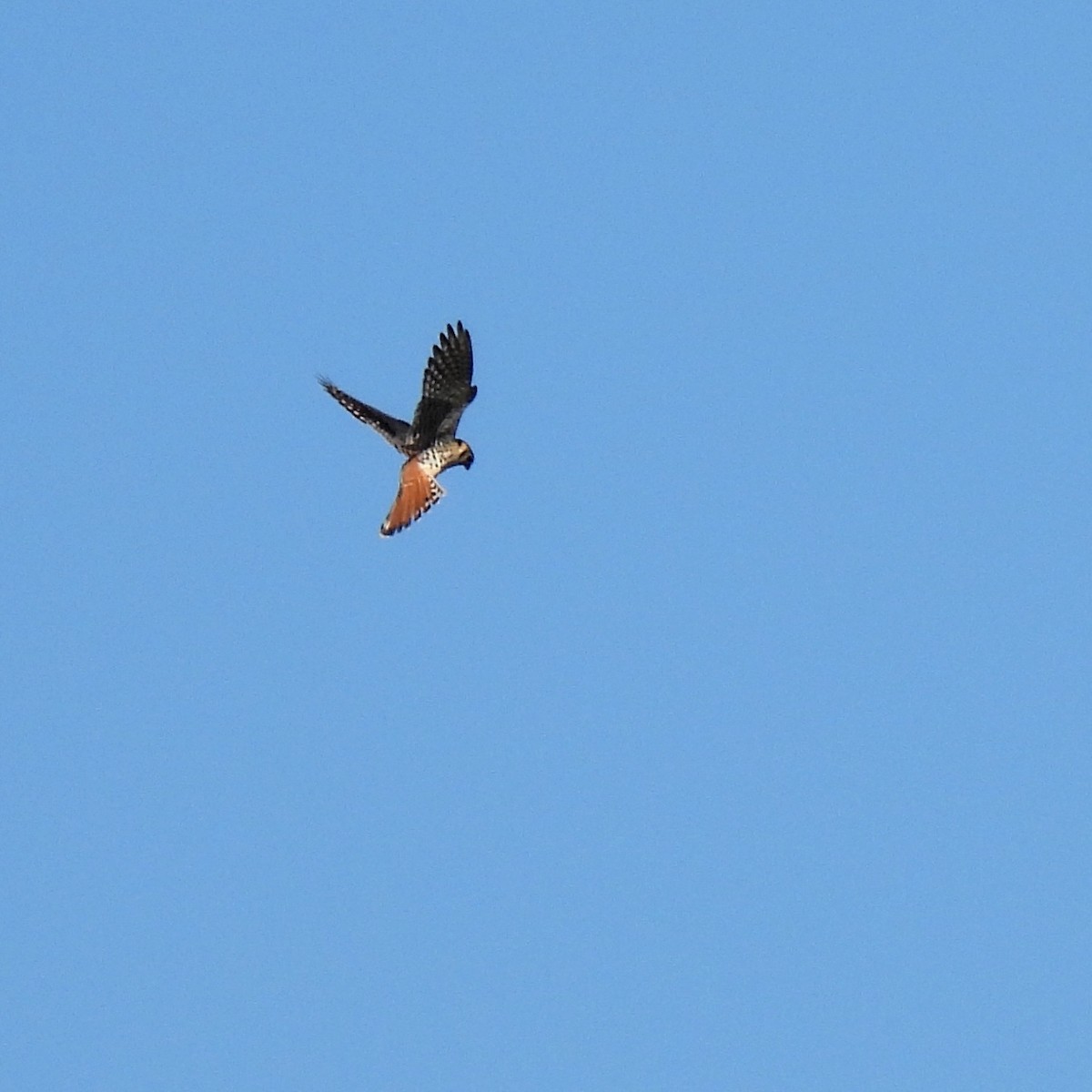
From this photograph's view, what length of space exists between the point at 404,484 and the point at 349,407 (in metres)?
1.24

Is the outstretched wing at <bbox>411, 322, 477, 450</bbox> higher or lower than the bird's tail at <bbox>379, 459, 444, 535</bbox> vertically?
higher

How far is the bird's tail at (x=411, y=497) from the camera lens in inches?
1094

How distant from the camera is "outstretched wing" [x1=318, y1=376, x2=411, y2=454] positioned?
92.1 ft

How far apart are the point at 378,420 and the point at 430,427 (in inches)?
35.5

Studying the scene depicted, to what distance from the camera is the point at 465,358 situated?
27109 mm

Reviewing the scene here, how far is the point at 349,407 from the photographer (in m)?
28.4

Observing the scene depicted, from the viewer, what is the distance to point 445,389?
27.4 metres

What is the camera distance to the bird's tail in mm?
27781

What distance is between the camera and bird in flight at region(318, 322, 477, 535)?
27.2 metres

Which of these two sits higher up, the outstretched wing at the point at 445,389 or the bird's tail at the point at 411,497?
the outstretched wing at the point at 445,389

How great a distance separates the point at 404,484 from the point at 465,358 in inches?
66.2

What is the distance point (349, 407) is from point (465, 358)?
1.95 metres

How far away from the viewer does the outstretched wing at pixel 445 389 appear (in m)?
27.0

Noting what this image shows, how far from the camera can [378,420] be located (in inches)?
1118
